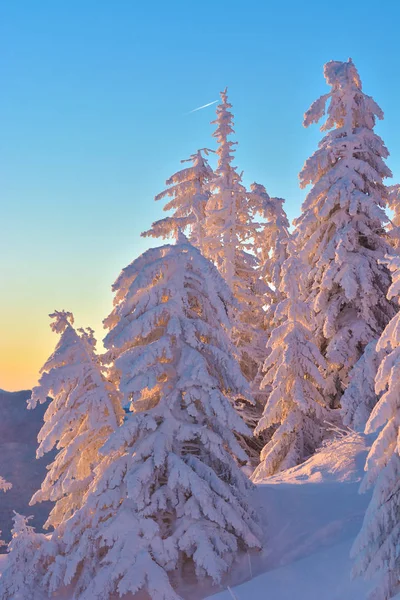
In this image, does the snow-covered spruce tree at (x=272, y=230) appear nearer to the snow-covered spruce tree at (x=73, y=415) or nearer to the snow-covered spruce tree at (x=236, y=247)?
the snow-covered spruce tree at (x=236, y=247)

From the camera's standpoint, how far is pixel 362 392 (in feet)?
54.1

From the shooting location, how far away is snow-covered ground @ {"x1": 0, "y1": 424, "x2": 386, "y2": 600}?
9.52m

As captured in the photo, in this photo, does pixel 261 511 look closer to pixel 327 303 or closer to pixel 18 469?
pixel 327 303

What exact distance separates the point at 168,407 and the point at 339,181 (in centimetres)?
1121

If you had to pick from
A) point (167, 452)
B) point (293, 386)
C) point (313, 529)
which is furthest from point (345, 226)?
point (167, 452)

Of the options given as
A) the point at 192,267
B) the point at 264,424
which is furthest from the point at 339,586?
the point at 264,424

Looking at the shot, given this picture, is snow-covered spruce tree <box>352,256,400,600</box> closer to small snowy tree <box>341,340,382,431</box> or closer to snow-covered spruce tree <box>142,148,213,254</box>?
small snowy tree <box>341,340,382,431</box>

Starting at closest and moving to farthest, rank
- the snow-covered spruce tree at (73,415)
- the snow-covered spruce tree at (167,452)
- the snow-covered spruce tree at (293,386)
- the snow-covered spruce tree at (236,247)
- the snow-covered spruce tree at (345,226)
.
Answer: the snow-covered spruce tree at (167,452) < the snow-covered spruce tree at (73,415) < the snow-covered spruce tree at (293,386) < the snow-covered spruce tree at (345,226) < the snow-covered spruce tree at (236,247)

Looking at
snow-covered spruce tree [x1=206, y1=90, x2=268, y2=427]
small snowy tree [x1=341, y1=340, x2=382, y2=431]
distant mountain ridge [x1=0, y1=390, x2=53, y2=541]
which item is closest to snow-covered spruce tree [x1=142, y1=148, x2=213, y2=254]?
snow-covered spruce tree [x1=206, y1=90, x2=268, y2=427]

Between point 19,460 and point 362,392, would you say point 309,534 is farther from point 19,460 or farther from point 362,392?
point 19,460

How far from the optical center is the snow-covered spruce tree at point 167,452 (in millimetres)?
10320

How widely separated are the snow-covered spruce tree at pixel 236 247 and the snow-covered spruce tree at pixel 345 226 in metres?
6.66

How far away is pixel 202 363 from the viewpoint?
37.4 feet

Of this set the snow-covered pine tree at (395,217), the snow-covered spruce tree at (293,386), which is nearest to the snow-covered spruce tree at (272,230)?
the snow-covered pine tree at (395,217)
